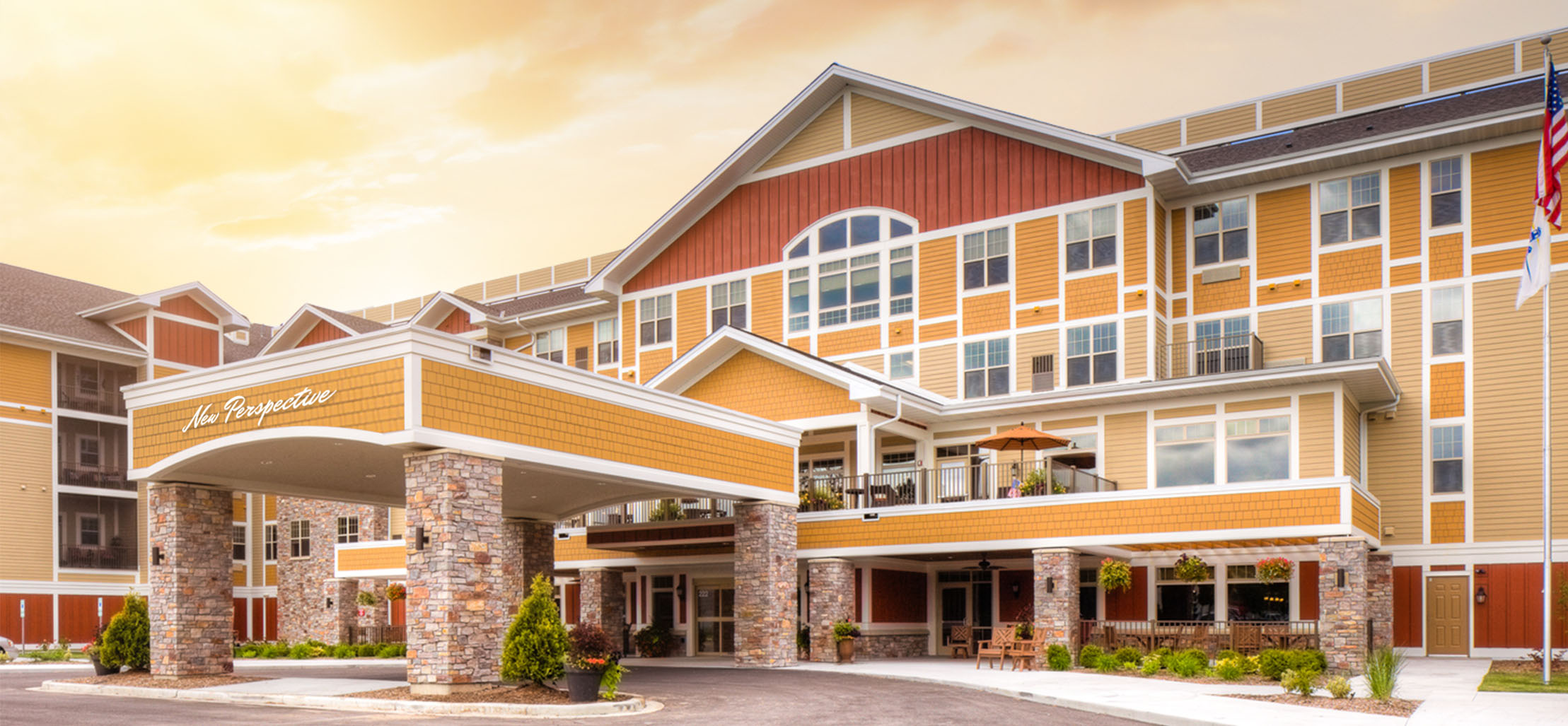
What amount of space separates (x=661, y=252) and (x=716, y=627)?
11980 millimetres

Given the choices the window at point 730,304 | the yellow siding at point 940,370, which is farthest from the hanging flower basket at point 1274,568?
the window at point 730,304

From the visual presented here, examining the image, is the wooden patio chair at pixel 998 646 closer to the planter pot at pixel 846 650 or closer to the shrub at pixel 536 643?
the planter pot at pixel 846 650

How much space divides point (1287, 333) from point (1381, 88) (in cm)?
818

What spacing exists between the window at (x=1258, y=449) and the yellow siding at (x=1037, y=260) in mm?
6174

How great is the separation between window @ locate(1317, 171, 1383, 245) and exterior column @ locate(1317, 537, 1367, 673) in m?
9.26

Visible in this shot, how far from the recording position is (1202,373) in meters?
31.0

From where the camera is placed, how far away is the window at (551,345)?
4244cm

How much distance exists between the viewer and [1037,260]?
104 feet

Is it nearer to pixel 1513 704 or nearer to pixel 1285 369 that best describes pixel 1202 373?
pixel 1285 369

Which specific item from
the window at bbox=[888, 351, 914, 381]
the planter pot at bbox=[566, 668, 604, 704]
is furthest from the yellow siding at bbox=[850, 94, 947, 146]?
the planter pot at bbox=[566, 668, 604, 704]

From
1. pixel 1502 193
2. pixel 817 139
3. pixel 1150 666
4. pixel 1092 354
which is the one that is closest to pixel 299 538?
pixel 817 139

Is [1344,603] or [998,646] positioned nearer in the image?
[1344,603]

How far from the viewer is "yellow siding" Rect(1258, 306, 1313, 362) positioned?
29.7 metres

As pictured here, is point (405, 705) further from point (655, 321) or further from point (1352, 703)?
point (655, 321)
